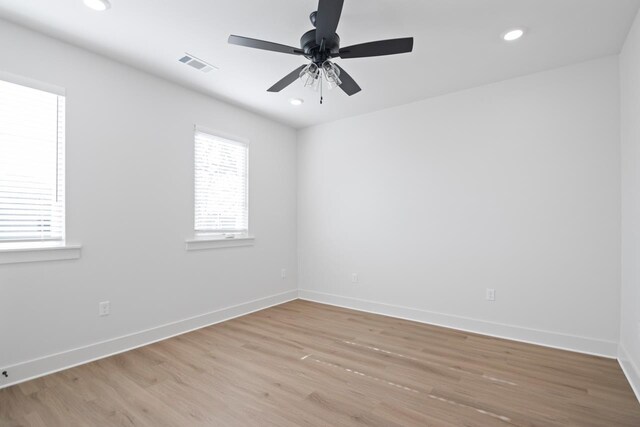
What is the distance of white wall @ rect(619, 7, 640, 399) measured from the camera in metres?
2.29

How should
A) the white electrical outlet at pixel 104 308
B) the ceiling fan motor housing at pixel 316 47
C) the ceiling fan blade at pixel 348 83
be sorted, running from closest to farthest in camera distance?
the ceiling fan motor housing at pixel 316 47 → the ceiling fan blade at pixel 348 83 → the white electrical outlet at pixel 104 308

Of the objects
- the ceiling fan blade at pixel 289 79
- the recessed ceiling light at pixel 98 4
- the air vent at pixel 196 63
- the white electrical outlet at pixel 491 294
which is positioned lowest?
the white electrical outlet at pixel 491 294

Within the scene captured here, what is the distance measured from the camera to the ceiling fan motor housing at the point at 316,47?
6.79 feet

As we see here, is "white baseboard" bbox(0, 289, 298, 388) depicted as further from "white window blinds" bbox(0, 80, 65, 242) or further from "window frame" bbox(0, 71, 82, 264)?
"white window blinds" bbox(0, 80, 65, 242)

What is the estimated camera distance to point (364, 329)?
3559mm

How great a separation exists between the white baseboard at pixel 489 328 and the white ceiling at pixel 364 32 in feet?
8.50

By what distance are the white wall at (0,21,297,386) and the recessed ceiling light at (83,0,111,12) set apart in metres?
0.70

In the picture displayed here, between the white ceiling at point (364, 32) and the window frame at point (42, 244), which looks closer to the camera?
the white ceiling at point (364, 32)

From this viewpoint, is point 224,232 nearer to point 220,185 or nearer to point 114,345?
point 220,185

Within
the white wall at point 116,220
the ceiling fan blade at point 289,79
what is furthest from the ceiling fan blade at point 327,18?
the white wall at point 116,220

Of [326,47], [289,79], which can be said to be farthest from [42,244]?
[326,47]

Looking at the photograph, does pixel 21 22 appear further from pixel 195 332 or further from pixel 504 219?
pixel 504 219

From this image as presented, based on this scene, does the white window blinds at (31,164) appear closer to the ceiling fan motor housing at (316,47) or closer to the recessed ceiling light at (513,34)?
the ceiling fan motor housing at (316,47)

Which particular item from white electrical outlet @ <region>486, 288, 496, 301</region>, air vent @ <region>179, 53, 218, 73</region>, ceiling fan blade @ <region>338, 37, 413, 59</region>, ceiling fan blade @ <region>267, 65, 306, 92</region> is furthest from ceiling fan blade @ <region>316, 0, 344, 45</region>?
white electrical outlet @ <region>486, 288, 496, 301</region>
